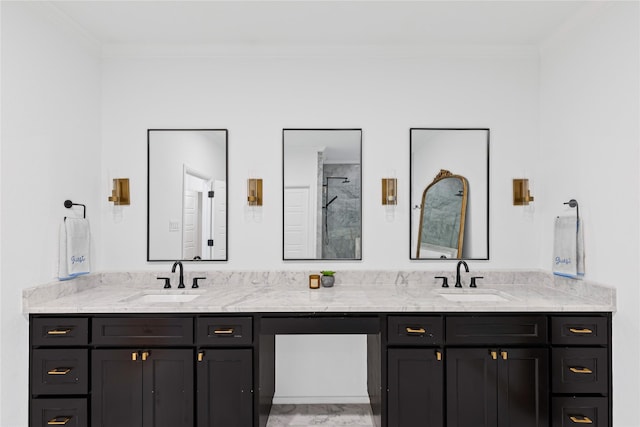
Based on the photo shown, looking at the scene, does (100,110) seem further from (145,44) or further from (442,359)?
(442,359)

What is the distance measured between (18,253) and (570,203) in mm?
3113

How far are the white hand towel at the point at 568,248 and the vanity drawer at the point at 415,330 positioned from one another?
0.92 m

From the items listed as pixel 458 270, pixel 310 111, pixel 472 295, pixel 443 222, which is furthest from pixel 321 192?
pixel 472 295

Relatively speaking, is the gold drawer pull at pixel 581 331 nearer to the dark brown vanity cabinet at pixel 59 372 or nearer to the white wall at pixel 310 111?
the white wall at pixel 310 111

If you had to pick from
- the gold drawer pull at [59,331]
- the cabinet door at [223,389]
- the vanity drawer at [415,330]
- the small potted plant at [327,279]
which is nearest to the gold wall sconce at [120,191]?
the gold drawer pull at [59,331]

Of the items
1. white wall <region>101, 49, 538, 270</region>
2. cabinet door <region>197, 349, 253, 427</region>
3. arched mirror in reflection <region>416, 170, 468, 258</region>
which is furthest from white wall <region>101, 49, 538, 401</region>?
cabinet door <region>197, 349, 253, 427</region>

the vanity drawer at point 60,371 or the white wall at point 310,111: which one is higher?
the white wall at point 310,111

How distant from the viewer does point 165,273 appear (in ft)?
9.52

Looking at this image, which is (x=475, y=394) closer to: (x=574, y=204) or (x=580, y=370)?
(x=580, y=370)

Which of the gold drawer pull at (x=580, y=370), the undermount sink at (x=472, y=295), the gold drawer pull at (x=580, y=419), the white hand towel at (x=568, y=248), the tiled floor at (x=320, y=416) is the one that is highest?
the white hand towel at (x=568, y=248)

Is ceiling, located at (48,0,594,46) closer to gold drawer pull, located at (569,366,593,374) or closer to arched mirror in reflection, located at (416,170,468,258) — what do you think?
arched mirror in reflection, located at (416,170,468,258)

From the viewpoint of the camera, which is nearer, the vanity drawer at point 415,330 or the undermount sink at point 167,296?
the vanity drawer at point 415,330

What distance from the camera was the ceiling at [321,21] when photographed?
7.85 ft

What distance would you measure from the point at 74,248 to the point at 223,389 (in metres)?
1.26
